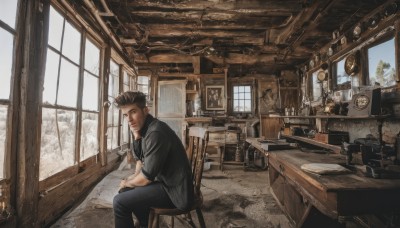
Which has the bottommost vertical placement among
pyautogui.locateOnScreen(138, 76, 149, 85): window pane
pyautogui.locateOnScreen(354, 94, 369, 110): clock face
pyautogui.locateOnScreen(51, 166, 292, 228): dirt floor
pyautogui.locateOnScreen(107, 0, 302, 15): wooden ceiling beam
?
pyautogui.locateOnScreen(51, 166, 292, 228): dirt floor

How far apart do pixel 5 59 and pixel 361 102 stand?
414cm

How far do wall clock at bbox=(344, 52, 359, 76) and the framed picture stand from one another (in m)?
3.90

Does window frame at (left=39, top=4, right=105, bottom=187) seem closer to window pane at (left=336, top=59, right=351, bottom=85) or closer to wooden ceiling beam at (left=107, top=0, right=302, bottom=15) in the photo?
wooden ceiling beam at (left=107, top=0, right=302, bottom=15)

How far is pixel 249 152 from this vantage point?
7.11 metres

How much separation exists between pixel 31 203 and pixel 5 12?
6.33 ft

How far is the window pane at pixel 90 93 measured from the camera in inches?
154

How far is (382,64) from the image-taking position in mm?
3785

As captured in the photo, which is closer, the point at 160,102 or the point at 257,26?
the point at 257,26

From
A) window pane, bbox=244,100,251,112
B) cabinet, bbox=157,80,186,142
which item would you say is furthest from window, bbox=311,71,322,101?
cabinet, bbox=157,80,186,142

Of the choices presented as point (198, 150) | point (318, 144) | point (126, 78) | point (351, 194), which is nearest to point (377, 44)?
point (318, 144)

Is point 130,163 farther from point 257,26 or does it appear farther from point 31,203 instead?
point 257,26

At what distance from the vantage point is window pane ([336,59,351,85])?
495cm

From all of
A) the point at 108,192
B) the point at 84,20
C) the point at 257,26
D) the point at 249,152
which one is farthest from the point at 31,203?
the point at 249,152

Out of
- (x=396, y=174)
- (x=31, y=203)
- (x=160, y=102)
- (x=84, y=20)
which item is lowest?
(x=31, y=203)
